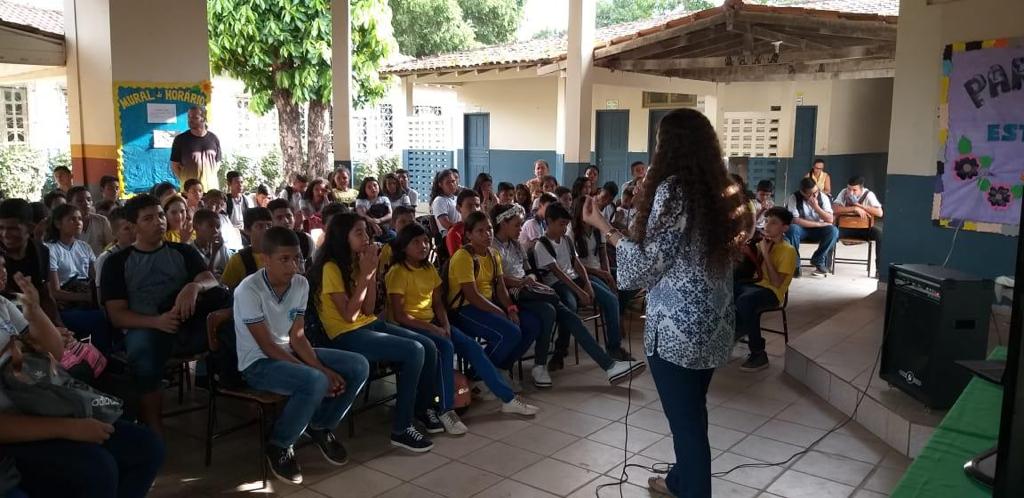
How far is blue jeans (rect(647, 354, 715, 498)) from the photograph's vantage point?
2.86m

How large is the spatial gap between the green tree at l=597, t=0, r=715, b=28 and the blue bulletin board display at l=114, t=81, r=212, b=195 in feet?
81.2

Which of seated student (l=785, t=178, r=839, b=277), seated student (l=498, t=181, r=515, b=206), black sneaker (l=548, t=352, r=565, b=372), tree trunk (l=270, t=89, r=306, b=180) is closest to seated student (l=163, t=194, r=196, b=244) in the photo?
black sneaker (l=548, t=352, r=565, b=372)

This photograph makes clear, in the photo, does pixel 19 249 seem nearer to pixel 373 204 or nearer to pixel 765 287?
pixel 373 204

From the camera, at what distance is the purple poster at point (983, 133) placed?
18.7 feet

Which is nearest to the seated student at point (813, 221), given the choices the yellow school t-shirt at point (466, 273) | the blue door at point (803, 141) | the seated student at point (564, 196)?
the seated student at point (564, 196)

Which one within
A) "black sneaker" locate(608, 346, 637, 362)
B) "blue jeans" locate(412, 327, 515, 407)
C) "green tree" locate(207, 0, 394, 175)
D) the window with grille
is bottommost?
"black sneaker" locate(608, 346, 637, 362)

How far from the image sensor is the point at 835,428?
4348 millimetres

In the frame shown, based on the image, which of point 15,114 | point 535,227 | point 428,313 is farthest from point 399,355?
point 15,114

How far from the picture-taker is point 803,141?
13.5 m

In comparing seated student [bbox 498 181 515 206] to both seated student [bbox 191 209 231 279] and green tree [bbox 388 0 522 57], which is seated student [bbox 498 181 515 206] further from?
green tree [bbox 388 0 522 57]

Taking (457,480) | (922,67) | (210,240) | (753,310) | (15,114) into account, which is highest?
(922,67)

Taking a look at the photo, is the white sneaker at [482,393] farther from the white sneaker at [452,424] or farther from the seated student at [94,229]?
the seated student at [94,229]

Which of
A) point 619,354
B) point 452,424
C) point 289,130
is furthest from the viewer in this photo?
point 289,130

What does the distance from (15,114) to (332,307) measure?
45.6 feet
